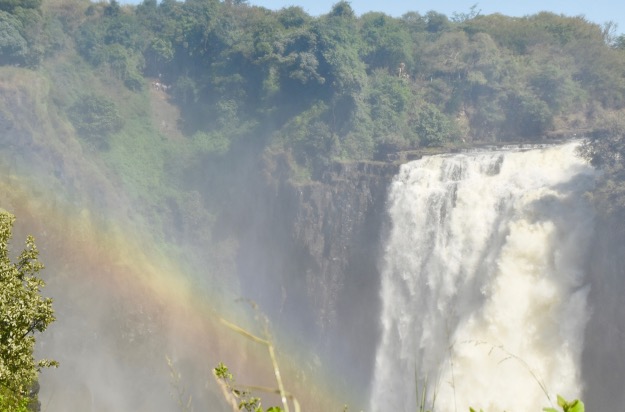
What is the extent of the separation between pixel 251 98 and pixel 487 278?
28.2 m

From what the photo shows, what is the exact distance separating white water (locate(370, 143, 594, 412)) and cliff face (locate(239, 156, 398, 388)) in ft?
7.47

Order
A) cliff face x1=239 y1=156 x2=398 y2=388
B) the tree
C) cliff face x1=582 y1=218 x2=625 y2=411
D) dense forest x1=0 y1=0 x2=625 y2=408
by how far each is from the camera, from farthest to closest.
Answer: dense forest x1=0 y1=0 x2=625 y2=408
cliff face x1=239 y1=156 x2=398 y2=388
cliff face x1=582 y1=218 x2=625 y2=411
the tree

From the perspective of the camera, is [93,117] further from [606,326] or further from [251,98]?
[606,326]

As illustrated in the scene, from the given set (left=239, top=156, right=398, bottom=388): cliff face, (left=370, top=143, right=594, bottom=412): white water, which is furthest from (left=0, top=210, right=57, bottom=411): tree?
(left=239, top=156, right=398, bottom=388): cliff face

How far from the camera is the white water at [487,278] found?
30328mm

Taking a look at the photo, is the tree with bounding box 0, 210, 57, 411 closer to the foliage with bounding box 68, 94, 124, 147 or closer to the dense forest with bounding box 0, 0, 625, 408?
the dense forest with bounding box 0, 0, 625, 408

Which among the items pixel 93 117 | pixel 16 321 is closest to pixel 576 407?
pixel 16 321

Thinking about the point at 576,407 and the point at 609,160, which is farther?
the point at 609,160

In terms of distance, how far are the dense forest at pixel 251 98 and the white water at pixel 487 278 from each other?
9.49 meters

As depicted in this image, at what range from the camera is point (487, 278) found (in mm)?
32906

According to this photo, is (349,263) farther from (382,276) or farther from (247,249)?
(247,249)

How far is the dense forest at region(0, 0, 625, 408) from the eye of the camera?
4822cm

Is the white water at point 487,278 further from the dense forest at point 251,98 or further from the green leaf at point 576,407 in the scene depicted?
the green leaf at point 576,407

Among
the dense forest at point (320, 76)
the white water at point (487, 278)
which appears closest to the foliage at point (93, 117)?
the dense forest at point (320, 76)
